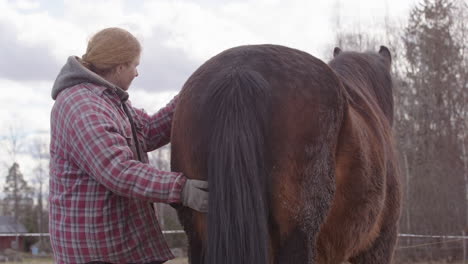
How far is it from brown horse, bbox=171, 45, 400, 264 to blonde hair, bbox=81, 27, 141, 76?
→ 33 cm

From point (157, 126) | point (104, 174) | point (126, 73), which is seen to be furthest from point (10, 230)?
point (104, 174)

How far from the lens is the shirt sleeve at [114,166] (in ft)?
8.81

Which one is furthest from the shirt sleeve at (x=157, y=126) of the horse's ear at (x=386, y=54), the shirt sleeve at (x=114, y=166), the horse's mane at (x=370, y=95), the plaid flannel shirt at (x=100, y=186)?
the horse's ear at (x=386, y=54)

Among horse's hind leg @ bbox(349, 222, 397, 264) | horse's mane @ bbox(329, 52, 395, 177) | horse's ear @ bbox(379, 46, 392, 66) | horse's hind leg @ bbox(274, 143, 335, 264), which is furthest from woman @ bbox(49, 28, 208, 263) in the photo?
horse's ear @ bbox(379, 46, 392, 66)

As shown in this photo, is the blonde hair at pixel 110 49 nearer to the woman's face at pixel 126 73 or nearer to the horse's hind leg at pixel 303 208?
the woman's face at pixel 126 73

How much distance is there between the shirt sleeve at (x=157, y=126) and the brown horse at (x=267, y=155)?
624 millimetres

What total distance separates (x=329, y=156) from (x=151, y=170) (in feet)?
2.83

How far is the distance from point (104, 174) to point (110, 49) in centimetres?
68

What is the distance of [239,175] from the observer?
269 centimetres

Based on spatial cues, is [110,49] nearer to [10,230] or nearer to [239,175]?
[239,175]

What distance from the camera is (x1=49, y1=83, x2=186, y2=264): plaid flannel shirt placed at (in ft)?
8.85

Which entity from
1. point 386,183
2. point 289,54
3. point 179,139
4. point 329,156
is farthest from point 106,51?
point 386,183

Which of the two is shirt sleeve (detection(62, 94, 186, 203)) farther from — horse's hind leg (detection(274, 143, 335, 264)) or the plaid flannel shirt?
horse's hind leg (detection(274, 143, 335, 264))

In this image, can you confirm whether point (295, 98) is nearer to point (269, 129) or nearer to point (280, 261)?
point (269, 129)
